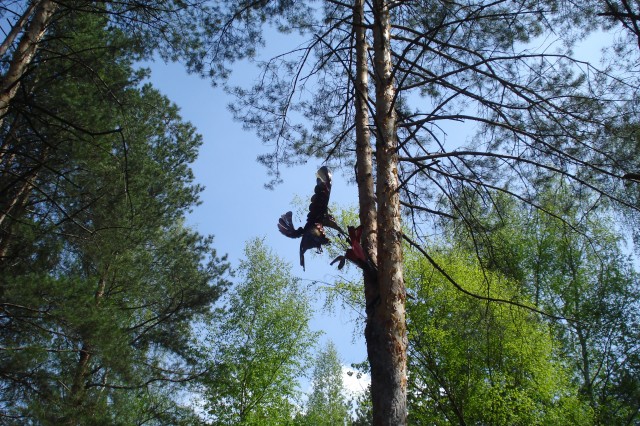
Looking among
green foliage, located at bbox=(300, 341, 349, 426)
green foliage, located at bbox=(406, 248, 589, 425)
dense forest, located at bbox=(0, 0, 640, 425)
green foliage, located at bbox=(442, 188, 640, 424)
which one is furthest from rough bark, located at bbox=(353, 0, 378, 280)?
green foliage, located at bbox=(300, 341, 349, 426)

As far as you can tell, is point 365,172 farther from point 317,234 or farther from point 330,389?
point 330,389

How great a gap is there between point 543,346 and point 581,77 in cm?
846

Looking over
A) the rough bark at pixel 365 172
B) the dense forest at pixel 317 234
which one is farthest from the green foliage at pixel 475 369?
the rough bark at pixel 365 172

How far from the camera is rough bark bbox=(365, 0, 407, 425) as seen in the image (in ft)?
9.04

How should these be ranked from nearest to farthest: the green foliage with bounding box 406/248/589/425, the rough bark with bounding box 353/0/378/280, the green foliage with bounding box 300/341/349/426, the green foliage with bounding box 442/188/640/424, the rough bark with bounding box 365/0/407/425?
the rough bark with bounding box 365/0/407/425, the rough bark with bounding box 353/0/378/280, the green foliage with bounding box 406/248/589/425, the green foliage with bounding box 442/188/640/424, the green foliage with bounding box 300/341/349/426

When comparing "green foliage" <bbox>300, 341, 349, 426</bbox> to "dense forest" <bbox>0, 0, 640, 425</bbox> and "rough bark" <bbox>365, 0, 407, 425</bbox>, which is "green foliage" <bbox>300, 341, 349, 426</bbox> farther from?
"rough bark" <bbox>365, 0, 407, 425</bbox>

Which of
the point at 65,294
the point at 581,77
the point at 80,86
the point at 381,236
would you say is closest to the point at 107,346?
the point at 65,294

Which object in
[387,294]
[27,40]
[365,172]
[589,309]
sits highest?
[589,309]

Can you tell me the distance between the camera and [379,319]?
9.91 ft

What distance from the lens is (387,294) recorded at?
3.09m

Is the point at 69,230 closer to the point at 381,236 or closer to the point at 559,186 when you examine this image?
the point at 381,236

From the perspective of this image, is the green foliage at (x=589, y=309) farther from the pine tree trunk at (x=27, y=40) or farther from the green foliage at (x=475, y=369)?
the pine tree trunk at (x=27, y=40)

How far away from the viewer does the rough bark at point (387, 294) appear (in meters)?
2.76

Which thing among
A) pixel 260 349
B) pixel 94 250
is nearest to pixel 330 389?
pixel 260 349
